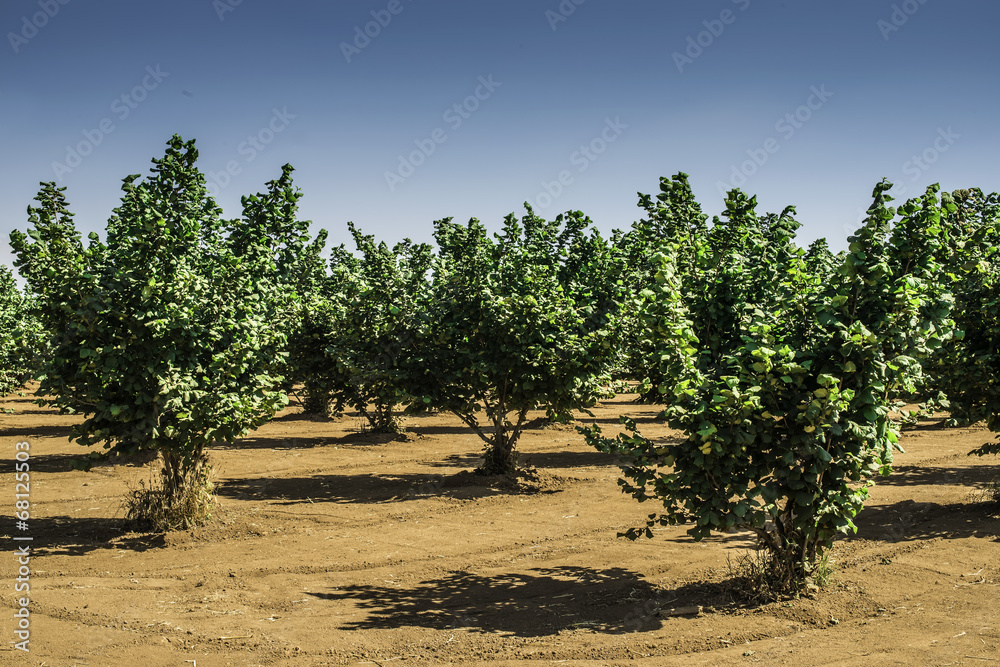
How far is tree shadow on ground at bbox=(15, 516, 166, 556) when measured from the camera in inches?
372

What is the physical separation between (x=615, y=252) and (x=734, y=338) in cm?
734

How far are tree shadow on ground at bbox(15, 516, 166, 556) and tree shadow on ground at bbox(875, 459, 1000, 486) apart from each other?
12.9 meters

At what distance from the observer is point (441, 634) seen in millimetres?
6707

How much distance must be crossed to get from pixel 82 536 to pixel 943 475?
51.5 ft

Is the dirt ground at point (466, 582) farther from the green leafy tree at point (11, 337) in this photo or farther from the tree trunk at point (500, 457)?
the green leafy tree at point (11, 337)

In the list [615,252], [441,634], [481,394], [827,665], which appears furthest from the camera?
[615,252]

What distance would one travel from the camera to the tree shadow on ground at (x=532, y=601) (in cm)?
695

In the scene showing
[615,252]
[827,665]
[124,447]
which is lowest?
[827,665]

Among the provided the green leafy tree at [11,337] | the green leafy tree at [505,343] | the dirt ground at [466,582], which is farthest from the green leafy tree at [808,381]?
the green leafy tree at [11,337]

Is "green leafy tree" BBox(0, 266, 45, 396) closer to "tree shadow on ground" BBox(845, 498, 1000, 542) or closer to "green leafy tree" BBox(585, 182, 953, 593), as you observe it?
"green leafy tree" BBox(585, 182, 953, 593)

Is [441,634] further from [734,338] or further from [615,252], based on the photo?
[615,252]

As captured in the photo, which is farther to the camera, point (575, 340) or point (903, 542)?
point (575, 340)

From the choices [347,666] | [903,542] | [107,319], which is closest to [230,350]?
[107,319]

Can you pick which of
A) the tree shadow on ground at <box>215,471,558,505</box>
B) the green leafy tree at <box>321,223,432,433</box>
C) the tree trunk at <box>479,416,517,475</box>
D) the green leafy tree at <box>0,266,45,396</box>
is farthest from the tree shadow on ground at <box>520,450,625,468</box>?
the green leafy tree at <box>0,266,45,396</box>
